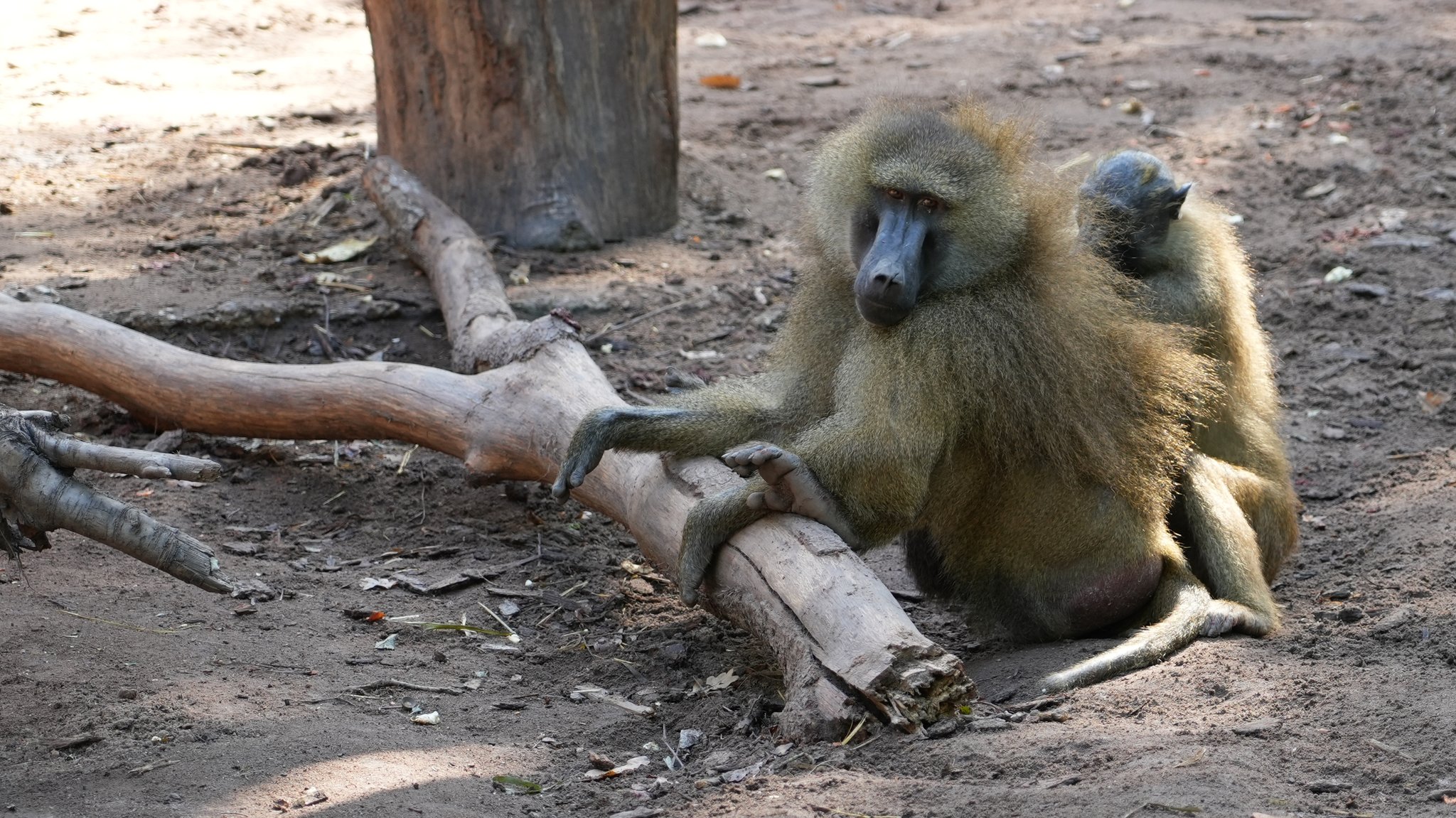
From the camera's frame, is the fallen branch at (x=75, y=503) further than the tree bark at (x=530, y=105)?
No

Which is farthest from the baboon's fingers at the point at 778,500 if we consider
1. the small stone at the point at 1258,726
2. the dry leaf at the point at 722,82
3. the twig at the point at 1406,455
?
the dry leaf at the point at 722,82

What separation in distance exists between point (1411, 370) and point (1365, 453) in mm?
874

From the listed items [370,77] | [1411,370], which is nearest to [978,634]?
[1411,370]

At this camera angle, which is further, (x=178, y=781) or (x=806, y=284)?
A: (x=806, y=284)

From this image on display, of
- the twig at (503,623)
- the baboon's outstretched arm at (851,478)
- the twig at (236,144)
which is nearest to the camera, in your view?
the baboon's outstretched arm at (851,478)

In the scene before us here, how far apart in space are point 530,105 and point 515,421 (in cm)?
281

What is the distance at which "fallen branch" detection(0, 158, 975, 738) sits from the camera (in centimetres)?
369

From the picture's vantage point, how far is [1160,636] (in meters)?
4.29

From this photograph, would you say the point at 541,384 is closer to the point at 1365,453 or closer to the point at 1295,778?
the point at 1295,778

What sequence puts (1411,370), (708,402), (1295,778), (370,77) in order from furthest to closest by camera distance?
(370,77) < (1411,370) < (708,402) < (1295,778)

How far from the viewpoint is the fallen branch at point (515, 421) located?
12.1ft

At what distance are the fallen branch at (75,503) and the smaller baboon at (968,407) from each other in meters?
1.34

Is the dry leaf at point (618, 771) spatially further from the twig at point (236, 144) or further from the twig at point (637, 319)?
the twig at point (236, 144)

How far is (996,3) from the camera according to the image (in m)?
13.0
